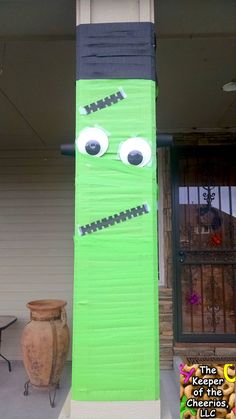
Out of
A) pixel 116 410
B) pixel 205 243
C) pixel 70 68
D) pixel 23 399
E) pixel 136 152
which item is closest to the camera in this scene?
pixel 116 410

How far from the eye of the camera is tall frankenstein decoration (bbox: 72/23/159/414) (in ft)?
4.84

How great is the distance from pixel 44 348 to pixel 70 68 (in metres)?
2.21

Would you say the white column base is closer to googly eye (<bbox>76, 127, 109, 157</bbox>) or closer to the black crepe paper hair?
googly eye (<bbox>76, 127, 109, 157</bbox>)

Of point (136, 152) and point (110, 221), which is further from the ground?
point (136, 152)

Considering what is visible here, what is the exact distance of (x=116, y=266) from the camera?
1.51 meters

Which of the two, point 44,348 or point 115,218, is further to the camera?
point 44,348

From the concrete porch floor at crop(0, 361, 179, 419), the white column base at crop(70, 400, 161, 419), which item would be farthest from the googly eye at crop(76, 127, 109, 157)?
the concrete porch floor at crop(0, 361, 179, 419)

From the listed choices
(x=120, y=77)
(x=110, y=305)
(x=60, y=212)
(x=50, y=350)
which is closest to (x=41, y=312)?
(x=50, y=350)

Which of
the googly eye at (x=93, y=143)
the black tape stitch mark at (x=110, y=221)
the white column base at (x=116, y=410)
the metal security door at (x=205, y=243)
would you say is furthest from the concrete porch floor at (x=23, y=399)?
the googly eye at (x=93, y=143)

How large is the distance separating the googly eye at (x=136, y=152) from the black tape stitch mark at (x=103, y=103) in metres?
0.19

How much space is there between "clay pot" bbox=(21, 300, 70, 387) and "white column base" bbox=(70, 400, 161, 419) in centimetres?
156

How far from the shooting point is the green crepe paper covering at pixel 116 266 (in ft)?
4.83

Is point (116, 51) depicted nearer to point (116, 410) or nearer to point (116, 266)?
point (116, 266)

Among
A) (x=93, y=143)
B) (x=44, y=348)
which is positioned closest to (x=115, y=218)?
(x=93, y=143)
